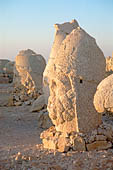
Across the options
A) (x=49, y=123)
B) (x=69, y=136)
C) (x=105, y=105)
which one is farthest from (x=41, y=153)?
(x=49, y=123)

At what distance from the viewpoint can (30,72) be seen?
496 inches

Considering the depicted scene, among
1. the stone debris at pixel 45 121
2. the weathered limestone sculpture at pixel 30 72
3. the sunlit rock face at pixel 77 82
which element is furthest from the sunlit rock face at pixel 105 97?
the weathered limestone sculpture at pixel 30 72

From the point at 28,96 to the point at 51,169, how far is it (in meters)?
8.98

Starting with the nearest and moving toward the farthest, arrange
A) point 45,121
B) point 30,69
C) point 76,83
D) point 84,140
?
point 84,140 < point 76,83 < point 45,121 < point 30,69

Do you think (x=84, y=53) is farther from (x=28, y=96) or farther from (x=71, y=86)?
(x=28, y=96)

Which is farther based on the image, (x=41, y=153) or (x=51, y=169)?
(x=41, y=153)

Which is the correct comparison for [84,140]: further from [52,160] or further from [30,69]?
[30,69]

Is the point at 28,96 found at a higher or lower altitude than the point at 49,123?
higher

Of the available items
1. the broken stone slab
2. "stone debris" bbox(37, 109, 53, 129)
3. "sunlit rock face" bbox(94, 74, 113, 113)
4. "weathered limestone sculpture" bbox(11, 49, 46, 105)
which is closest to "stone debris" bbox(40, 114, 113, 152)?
the broken stone slab

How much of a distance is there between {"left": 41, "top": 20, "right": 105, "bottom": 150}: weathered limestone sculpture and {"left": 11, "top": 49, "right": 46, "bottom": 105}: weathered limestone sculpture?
7.61 metres

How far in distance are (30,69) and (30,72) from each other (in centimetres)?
15

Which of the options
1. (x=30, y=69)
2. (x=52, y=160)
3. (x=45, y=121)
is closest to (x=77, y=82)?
(x=52, y=160)

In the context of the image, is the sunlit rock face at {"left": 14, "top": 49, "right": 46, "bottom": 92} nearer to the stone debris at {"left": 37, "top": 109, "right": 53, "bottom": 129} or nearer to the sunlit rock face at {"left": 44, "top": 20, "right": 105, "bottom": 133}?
the stone debris at {"left": 37, "top": 109, "right": 53, "bottom": 129}

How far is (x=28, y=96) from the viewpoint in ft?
41.6
